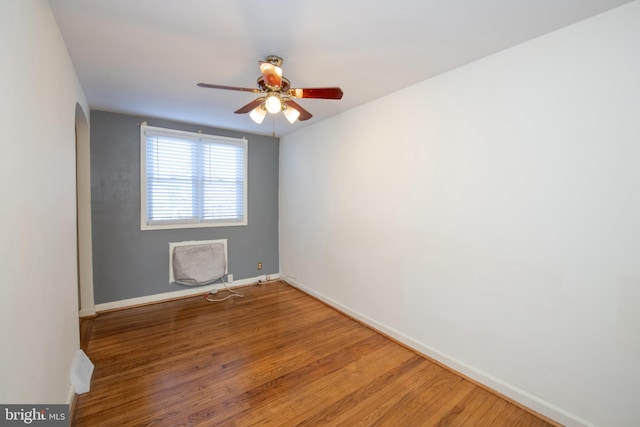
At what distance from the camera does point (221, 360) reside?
2.42 meters

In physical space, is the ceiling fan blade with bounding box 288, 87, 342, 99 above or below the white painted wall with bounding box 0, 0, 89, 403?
above

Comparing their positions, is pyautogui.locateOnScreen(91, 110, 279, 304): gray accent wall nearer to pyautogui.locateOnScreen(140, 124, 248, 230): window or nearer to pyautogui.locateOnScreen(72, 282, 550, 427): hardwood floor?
pyautogui.locateOnScreen(140, 124, 248, 230): window

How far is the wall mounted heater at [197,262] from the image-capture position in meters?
3.81

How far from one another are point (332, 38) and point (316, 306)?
3074mm

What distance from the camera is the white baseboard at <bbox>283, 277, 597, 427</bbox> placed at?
175 centimetres

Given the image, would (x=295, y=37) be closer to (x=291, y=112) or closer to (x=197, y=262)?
(x=291, y=112)

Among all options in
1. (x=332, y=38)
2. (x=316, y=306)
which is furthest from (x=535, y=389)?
(x=332, y=38)

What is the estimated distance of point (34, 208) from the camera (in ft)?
4.25

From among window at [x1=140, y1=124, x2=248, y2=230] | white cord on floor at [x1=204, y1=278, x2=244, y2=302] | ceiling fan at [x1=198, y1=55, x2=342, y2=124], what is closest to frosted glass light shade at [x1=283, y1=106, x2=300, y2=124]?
ceiling fan at [x1=198, y1=55, x2=342, y2=124]

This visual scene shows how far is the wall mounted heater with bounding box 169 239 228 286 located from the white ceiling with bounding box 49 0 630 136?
2.11 meters

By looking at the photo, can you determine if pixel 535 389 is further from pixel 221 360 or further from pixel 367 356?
pixel 221 360

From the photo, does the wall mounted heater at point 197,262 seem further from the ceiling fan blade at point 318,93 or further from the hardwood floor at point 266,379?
the ceiling fan blade at point 318,93

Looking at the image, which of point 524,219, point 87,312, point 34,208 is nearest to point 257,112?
point 34,208

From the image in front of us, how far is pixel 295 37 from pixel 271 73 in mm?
292
